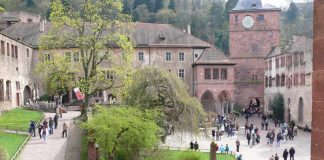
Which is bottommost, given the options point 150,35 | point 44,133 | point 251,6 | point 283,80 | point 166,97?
point 44,133

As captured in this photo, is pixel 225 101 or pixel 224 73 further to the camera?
pixel 225 101

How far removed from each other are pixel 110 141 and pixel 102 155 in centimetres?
218

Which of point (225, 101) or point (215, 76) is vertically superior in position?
point (215, 76)

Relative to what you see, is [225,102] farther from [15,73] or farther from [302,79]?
[15,73]

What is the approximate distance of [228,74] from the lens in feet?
165

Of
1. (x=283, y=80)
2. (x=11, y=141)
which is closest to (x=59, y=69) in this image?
(x=11, y=141)

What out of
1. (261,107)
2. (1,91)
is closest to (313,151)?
(1,91)

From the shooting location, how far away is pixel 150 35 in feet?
174

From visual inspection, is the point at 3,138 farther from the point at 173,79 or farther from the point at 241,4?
the point at 241,4

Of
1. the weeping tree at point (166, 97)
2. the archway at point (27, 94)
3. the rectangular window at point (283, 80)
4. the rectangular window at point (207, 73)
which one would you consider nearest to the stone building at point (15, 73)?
the archway at point (27, 94)

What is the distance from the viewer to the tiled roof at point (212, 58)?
4991 cm

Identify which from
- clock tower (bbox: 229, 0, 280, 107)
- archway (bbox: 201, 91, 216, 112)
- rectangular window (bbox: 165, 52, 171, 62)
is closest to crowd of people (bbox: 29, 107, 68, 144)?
rectangular window (bbox: 165, 52, 171, 62)

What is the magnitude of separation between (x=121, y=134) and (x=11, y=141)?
935cm

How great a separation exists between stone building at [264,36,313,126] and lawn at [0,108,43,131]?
25.0 metres
